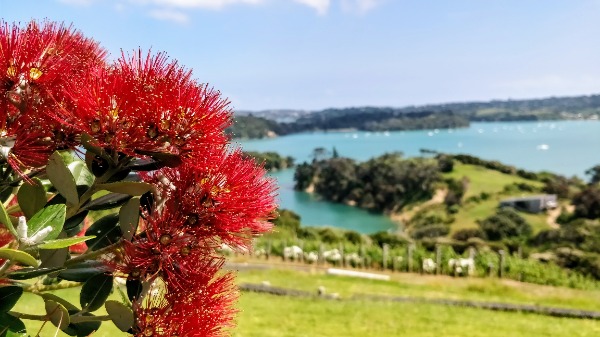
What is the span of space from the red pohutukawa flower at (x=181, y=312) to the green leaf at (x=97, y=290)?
147 millimetres

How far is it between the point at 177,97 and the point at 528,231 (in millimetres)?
49187

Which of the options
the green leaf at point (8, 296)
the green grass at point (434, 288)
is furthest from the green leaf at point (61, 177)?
the green grass at point (434, 288)

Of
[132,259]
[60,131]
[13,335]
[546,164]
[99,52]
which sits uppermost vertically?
[99,52]

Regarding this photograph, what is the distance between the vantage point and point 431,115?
16150 centimetres

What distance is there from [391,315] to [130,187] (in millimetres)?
8522

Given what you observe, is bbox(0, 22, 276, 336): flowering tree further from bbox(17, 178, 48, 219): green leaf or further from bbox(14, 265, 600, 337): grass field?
bbox(14, 265, 600, 337): grass field

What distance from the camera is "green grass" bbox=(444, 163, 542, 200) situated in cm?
6438

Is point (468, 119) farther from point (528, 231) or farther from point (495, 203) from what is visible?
point (528, 231)

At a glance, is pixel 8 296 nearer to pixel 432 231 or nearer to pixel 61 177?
pixel 61 177

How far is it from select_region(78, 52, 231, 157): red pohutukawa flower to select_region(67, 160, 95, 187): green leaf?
282 millimetres

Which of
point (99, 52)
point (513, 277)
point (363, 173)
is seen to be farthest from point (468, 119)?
point (99, 52)

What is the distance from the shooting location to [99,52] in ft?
5.97

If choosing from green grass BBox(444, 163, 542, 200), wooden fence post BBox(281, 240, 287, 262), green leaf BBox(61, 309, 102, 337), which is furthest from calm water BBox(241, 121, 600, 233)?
green leaf BBox(61, 309, 102, 337)

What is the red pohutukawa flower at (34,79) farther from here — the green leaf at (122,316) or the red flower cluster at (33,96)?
the green leaf at (122,316)
